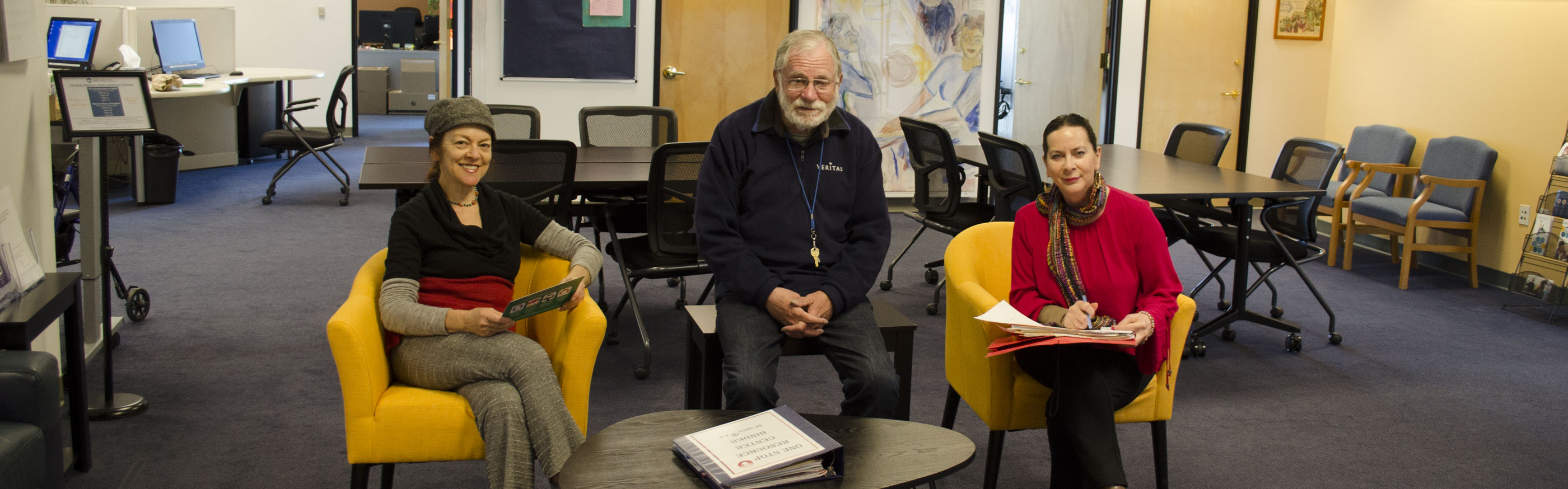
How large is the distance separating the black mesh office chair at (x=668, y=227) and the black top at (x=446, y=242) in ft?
3.38

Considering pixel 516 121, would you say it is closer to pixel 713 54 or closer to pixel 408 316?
pixel 713 54

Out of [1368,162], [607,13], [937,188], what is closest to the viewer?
[937,188]

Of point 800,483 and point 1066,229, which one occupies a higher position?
point 1066,229

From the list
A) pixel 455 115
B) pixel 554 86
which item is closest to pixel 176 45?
pixel 554 86

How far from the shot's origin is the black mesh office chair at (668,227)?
3537mm

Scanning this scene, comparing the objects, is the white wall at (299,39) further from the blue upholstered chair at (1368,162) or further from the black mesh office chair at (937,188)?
the blue upholstered chair at (1368,162)

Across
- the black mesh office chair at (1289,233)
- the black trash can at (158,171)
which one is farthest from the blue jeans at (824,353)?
the black trash can at (158,171)

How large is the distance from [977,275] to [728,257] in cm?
66

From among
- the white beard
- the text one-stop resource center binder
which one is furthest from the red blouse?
the text one-stop resource center binder

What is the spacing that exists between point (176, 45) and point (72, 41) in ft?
2.97

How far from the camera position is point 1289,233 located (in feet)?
14.8

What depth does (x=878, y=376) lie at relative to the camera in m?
2.44

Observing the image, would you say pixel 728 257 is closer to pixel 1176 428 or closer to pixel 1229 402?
pixel 1176 428

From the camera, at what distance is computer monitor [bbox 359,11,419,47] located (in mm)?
12156
